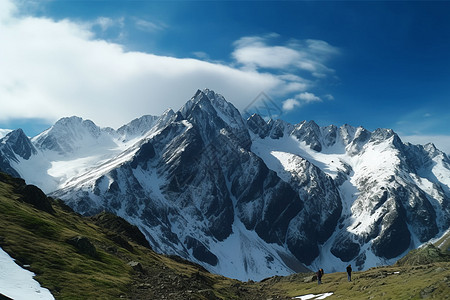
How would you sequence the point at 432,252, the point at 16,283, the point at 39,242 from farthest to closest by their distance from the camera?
the point at 432,252
the point at 39,242
the point at 16,283

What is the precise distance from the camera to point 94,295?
42281mm

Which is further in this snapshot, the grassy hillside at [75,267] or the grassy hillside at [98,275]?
the grassy hillside at [75,267]

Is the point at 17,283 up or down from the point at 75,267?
down

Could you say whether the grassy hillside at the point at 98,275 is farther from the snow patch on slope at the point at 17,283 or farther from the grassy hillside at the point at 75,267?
the snow patch on slope at the point at 17,283

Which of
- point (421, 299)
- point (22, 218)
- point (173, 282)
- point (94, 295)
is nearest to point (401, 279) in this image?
point (421, 299)

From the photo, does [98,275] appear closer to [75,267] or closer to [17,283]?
[75,267]

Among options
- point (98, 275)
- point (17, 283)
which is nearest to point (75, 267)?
point (98, 275)

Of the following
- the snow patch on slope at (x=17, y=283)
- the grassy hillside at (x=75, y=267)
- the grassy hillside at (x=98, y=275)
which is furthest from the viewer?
the grassy hillside at (x=75, y=267)

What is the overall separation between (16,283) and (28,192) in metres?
55.6

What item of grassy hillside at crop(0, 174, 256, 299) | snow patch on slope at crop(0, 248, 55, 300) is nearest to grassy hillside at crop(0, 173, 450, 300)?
grassy hillside at crop(0, 174, 256, 299)

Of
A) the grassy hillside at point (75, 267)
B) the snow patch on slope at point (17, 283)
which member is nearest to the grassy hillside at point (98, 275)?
the grassy hillside at point (75, 267)

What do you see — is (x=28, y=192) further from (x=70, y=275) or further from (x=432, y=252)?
(x=432, y=252)

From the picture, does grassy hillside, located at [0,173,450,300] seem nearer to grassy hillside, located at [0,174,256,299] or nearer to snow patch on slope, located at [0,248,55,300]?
grassy hillside, located at [0,174,256,299]

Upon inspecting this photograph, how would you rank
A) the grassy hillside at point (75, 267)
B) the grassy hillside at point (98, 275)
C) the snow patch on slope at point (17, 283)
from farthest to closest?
the grassy hillside at point (75, 267) < the grassy hillside at point (98, 275) < the snow patch on slope at point (17, 283)
